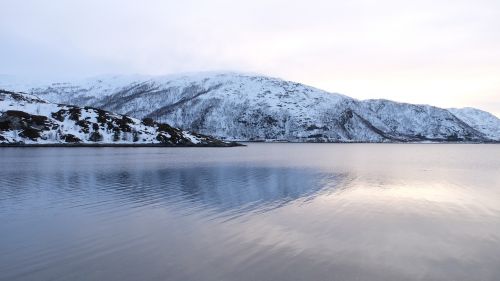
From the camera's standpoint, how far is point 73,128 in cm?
16038

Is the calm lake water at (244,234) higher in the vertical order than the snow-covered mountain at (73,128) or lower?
lower

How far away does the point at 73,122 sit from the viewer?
16350 cm

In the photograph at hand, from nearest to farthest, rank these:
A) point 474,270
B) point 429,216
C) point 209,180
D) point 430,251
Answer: point 474,270
point 430,251
point 429,216
point 209,180

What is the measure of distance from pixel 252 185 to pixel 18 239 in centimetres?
2648

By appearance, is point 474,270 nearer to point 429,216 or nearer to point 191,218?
point 429,216

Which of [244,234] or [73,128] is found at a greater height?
[73,128]

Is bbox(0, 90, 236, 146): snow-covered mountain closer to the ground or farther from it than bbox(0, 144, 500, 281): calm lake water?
farther from it

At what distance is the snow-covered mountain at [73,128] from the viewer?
14812 centimetres

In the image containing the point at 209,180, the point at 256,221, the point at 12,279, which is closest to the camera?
the point at 12,279

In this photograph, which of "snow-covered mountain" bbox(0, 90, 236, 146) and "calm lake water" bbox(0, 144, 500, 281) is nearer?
"calm lake water" bbox(0, 144, 500, 281)

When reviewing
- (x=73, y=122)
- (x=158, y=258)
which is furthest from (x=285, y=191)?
(x=73, y=122)

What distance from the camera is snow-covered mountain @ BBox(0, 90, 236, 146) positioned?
148 metres

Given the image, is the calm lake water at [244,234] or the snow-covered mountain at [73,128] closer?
the calm lake water at [244,234]

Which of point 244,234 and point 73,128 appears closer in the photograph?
point 244,234
